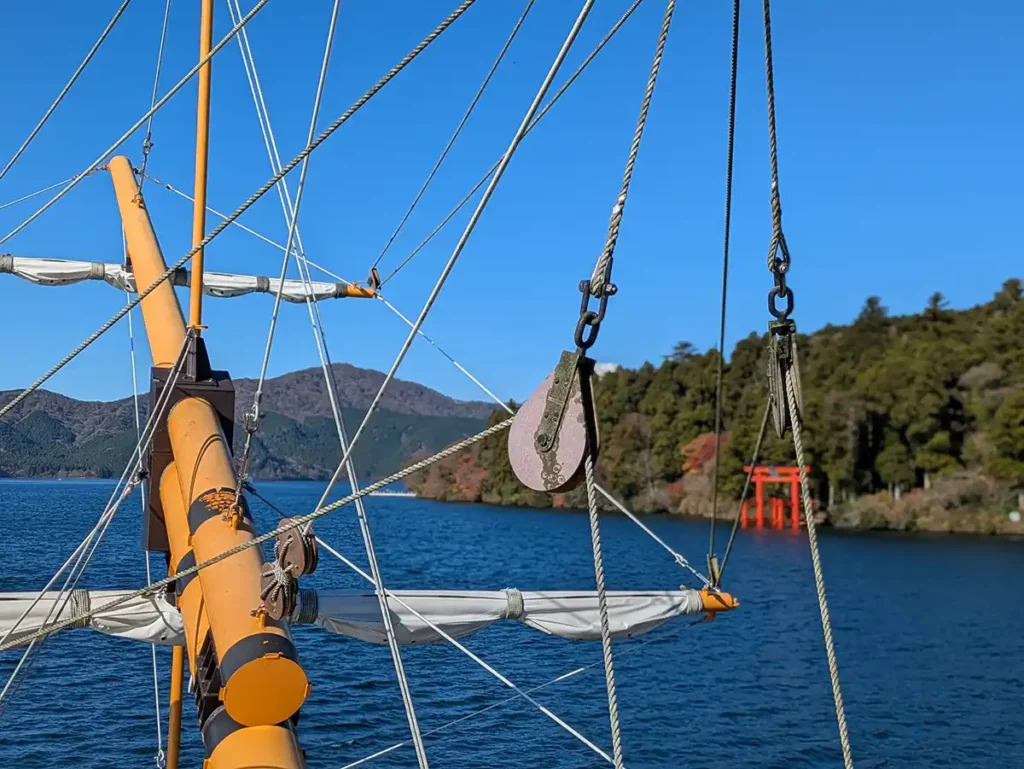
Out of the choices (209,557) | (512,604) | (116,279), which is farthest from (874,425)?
(209,557)

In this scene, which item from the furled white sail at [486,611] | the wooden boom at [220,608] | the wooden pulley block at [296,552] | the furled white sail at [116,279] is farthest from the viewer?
the furled white sail at [116,279]

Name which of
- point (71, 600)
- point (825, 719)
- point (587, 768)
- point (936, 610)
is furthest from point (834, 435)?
point (71, 600)

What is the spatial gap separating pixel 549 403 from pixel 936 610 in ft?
118

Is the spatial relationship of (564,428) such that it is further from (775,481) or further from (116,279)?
(775,481)

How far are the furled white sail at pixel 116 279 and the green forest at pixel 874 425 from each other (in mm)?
44566

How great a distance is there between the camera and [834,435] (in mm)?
77875

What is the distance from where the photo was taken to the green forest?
72.8m

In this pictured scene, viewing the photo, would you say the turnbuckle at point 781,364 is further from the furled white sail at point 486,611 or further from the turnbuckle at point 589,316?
the furled white sail at point 486,611

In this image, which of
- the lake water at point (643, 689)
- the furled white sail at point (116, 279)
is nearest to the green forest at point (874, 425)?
the lake water at point (643, 689)

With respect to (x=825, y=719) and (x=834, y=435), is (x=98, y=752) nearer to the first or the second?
(x=825, y=719)

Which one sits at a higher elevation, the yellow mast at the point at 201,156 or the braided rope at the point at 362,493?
the yellow mast at the point at 201,156

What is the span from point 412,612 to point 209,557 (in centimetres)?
377

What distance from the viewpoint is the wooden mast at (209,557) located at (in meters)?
4.95

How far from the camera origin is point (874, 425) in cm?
7975
